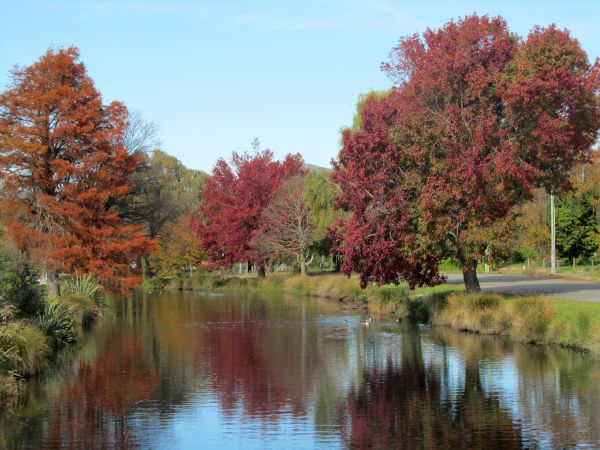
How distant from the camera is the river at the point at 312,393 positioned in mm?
15219

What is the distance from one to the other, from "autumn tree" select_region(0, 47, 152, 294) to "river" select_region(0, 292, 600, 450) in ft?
29.4

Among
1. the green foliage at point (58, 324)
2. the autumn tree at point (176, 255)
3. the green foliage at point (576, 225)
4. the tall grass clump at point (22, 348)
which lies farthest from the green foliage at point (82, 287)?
the green foliage at point (576, 225)

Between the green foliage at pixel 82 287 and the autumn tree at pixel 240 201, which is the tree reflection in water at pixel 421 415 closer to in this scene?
the green foliage at pixel 82 287

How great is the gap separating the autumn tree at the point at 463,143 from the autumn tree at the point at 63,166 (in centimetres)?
1460

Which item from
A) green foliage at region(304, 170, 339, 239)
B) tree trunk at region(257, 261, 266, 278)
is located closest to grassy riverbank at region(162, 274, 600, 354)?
green foliage at region(304, 170, 339, 239)

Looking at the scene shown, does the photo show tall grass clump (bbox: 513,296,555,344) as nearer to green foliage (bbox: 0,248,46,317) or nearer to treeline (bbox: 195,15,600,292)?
treeline (bbox: 195,15,600,292)

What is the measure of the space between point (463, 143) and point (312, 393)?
14.1 m

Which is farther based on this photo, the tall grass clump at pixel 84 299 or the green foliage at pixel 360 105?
the green foliage at pixel 360 105

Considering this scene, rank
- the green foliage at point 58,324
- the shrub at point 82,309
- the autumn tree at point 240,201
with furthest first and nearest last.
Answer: the autumn tree at point 240,201, the shrub at point 82,309, the green foliage at point 58,324

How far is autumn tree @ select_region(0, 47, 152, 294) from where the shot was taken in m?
38.7

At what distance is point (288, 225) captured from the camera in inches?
2494

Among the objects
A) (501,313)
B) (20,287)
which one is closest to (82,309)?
(20,287)

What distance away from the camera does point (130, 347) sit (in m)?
28.8

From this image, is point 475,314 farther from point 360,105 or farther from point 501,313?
point 360,105
